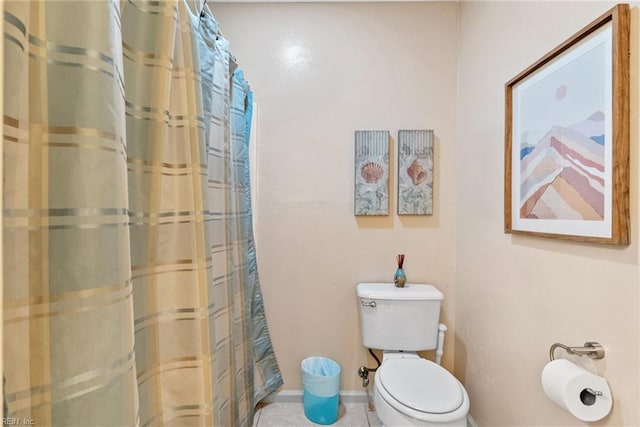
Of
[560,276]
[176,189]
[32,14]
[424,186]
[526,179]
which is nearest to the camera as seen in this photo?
[32,14]

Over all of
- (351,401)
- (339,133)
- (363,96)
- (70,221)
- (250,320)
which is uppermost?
(363,96)

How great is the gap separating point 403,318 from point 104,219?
4.84ft

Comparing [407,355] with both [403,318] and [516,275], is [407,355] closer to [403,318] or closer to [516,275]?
[403,318]

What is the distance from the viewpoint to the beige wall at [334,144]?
1835mm

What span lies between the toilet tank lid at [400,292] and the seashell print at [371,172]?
1.99 ft

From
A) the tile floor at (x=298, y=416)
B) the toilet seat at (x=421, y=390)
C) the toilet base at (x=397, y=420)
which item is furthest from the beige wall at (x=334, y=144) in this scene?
the toilet base at (x=397, y=420)

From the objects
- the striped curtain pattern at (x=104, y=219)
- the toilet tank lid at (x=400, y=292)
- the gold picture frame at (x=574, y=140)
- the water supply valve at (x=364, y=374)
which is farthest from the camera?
the water supply valve at (x=364, y=374)

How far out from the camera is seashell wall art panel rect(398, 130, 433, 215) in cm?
181

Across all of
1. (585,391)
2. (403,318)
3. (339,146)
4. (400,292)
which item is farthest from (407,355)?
(339,146)

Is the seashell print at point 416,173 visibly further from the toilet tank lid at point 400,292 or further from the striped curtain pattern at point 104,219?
the striped curtain pattern at point 104,219

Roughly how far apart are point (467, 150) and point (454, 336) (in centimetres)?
108

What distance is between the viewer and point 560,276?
3.37 feet

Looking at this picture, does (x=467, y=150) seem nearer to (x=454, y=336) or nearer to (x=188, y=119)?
(x=454, y=336)

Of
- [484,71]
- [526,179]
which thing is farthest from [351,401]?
[484,71]
